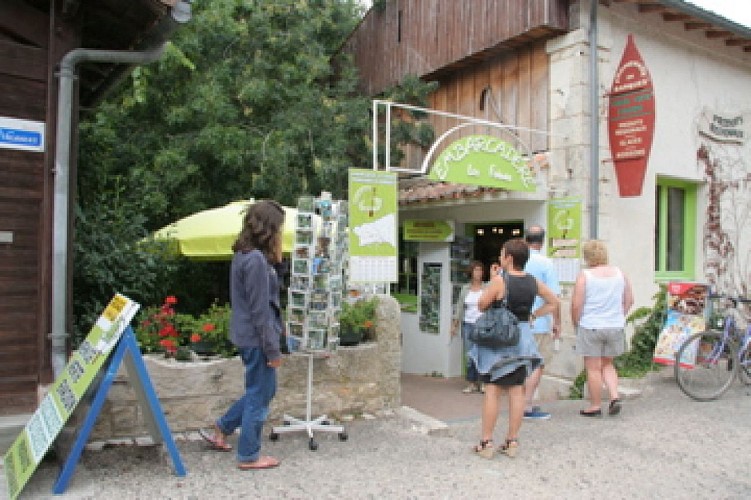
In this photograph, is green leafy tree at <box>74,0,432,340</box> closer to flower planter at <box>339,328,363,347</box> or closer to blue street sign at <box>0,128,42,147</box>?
flower planter at <box>339,328,363,347</box>

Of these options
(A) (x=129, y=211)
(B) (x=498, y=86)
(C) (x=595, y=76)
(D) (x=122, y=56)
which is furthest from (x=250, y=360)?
(B) (x=498, y=86)

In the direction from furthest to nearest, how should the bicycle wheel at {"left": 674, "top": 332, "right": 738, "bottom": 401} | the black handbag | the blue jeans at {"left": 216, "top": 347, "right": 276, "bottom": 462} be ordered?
1. the bicycle wheel at {"left": 674, "top": 332, "right": 738, "bottom": 401}
2. the black handbag
3. the blue jeans at {"left": 216, "top": 347, "right": 276, "bottom": 462}

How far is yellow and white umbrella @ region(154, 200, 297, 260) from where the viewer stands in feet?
22.4

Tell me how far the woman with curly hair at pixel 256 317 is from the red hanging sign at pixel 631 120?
4.79 m

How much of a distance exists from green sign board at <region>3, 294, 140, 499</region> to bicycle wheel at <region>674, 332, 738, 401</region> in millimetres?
5344

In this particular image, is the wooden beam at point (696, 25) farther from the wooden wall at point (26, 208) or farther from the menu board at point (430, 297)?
the wooden wall at point (26, 208)

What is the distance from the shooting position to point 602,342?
5.57 metres

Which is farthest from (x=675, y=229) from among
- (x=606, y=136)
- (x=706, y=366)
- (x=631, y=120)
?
(x=706, y=366)

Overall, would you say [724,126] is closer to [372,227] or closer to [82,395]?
[372,227]

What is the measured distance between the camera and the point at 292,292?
15.0 feet

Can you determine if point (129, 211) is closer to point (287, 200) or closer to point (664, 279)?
point (287, 200)

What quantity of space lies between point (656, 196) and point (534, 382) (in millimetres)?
4292

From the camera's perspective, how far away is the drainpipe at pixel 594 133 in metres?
7.37

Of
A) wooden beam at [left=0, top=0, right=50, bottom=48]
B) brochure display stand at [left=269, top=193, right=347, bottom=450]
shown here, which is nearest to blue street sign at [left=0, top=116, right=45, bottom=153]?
wooden beam at [left=0, top=0, right=50, bottom=48]
